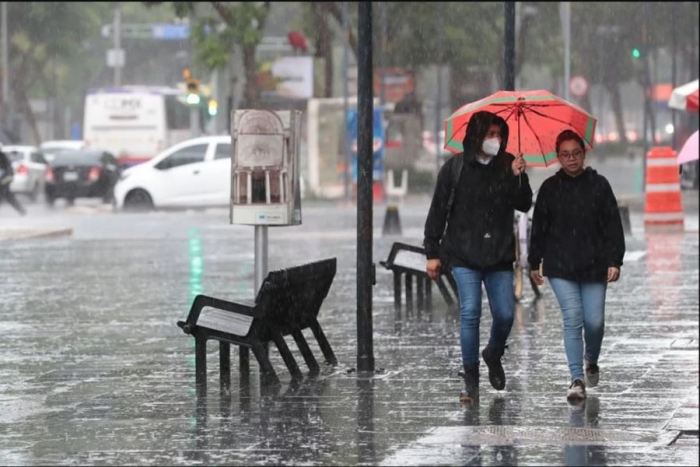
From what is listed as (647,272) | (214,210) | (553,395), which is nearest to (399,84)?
(214,210)

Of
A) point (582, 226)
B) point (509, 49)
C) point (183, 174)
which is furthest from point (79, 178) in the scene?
point (582, 226)

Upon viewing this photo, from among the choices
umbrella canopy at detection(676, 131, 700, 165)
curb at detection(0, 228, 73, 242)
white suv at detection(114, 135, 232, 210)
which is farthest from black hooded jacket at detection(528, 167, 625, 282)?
white suv at detection(114, 135, 232, 210)

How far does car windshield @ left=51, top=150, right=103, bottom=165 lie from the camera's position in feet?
145

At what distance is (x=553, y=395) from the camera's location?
10430 millimetres

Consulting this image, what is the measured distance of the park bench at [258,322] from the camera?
11.0 metres

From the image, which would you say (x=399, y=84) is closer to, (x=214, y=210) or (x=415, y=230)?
(x=214, y=210)

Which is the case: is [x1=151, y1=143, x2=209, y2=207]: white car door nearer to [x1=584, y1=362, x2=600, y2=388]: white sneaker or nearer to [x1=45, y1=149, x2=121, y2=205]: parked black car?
[x1=45, y1=149, x2=121, y2=205]: parked black car

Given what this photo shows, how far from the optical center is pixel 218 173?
38531 millimetres

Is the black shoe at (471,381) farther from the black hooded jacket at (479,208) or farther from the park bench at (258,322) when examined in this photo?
the park bench at (258,322)

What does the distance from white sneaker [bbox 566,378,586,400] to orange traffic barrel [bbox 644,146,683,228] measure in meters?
17.8

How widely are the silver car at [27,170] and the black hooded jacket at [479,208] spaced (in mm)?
35962

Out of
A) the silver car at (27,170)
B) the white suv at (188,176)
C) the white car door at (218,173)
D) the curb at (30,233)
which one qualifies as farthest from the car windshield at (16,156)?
the curb at (30,233)

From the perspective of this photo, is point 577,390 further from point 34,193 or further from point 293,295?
point 34,193

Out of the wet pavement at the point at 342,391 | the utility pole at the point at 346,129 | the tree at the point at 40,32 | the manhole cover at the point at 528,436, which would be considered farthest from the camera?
the tree at the point at 40,32
